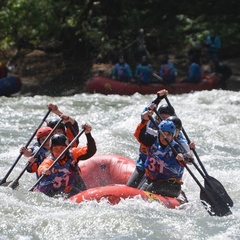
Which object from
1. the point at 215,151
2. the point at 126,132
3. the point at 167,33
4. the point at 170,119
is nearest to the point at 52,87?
the point at 167,33

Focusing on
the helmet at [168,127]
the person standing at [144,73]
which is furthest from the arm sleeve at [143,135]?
the person standing at [144,73]

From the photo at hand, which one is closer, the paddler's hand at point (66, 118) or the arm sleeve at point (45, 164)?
the arm sleeve at point (45, 164)

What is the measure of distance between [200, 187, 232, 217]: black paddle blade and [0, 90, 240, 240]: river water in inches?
2.9

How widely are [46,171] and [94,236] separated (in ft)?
3.49

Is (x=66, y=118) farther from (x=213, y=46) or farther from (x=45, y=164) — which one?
(x=213, y=46)

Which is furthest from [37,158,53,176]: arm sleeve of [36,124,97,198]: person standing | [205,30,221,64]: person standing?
[205,30,221,64]: person standing

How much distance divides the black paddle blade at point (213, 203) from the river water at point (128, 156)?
74mm

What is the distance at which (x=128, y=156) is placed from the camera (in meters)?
10.5

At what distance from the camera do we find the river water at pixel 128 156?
6.65 metres

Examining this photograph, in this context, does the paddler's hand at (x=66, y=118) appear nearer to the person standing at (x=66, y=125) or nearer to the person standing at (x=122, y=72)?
the person standing at (x=66, y=125)

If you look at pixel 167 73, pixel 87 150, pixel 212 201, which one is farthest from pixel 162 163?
pixel 167 73

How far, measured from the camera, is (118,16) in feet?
68.1

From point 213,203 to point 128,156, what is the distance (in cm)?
317

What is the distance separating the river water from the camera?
6648 mm
